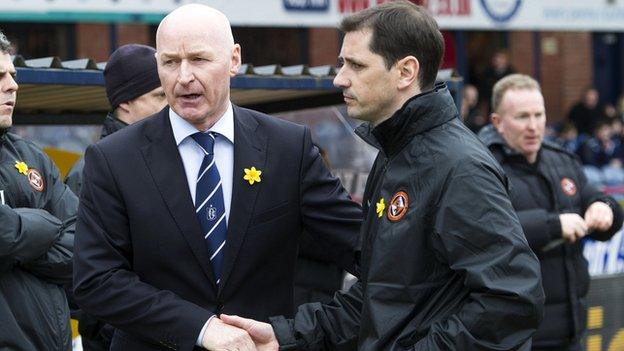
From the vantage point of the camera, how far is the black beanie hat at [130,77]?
17.7ft

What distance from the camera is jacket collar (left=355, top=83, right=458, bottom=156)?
3.60m

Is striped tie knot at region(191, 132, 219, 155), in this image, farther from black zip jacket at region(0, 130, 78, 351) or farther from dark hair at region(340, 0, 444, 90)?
black zip jacket at region(0, 130, 78, 351)

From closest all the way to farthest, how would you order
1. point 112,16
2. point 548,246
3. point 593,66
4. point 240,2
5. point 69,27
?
point 548,246 < point 112,16 < point 240,2 < point 69,27 < point 593,66

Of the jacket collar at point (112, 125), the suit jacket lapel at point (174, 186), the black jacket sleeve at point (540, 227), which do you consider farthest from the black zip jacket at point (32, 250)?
the black jacket sleeve at point (540, 227)

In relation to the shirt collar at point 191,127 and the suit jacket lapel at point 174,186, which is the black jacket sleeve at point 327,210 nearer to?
the shirt collar at point 191,127

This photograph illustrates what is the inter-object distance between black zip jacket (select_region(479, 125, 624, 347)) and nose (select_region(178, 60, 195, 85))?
9.59 feet

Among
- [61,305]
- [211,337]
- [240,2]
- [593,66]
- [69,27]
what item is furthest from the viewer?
[593,66]

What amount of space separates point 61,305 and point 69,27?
38.8 ft

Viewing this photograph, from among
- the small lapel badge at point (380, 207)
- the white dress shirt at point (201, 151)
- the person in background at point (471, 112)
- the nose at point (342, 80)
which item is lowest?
the person in background at point (471, 112)

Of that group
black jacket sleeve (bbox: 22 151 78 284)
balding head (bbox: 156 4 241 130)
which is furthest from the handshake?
black jacket sleeve (bbox: 22 151 78 284)

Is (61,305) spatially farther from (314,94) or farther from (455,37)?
(455,37)

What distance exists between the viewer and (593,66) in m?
22.7

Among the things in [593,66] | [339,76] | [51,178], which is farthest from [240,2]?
[593,66]

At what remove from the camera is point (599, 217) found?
21.3 feet
